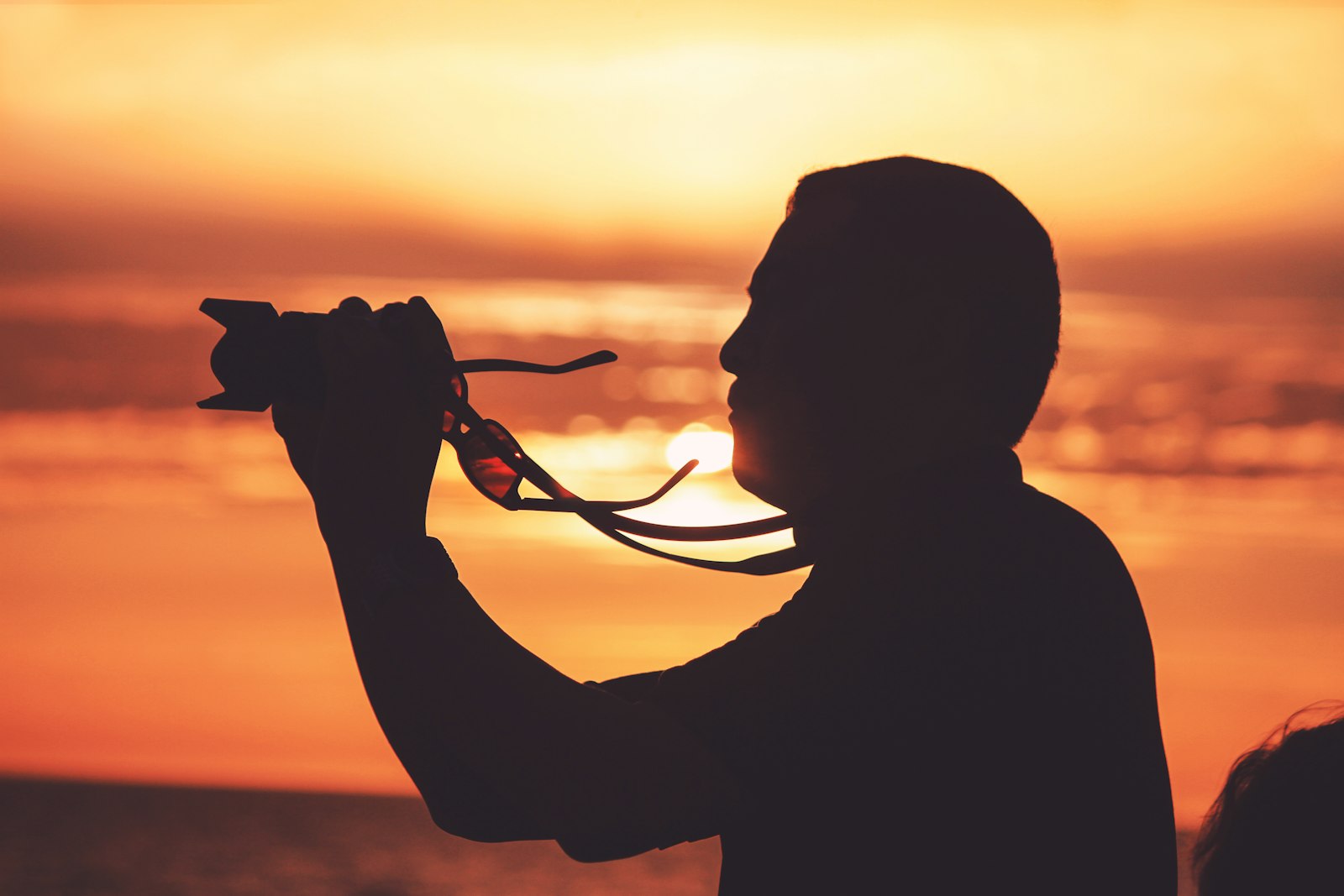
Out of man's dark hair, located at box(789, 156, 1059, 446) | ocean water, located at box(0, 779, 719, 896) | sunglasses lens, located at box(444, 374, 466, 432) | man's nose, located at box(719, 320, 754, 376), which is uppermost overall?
man's dark hair, located at box(789, 156, 1059, 446)

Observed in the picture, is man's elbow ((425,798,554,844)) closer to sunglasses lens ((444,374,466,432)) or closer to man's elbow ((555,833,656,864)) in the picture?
man's elbow ((555,833,656,864))

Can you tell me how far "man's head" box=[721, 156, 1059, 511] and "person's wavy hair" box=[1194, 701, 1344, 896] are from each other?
389 mm

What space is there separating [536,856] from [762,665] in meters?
29.9

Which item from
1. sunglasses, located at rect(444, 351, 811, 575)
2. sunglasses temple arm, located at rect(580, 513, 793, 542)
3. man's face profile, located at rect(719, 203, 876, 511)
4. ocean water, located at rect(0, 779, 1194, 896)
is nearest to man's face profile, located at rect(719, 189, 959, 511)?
man's face profile, located at rect(719, 203, 876, 511)

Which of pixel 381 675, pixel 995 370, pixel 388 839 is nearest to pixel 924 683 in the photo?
pixel 995 370

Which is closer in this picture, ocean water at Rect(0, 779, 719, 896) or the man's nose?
the man's nose

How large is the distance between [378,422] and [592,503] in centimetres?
38

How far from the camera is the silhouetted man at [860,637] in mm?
→ 1312

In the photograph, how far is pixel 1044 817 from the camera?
4.46 feet

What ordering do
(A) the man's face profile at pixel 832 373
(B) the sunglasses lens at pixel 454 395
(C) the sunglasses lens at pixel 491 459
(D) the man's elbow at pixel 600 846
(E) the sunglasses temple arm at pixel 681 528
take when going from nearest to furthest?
(D) the man's elbow at pixel 600 846, (A) the man's face profile at pixel 832 373, (B) the sunglasses lens at pixel 454 395, (C) the sunglasses lens at pixel 491 459, (E) the sunglasses temple arm at pixel 681 528

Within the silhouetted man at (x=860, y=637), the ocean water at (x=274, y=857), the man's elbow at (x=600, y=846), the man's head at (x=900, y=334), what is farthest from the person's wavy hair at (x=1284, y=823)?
the ocean water at (x=274, y=857)

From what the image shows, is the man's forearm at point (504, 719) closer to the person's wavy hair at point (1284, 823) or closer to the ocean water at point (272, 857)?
the person's wavy hair at point (1284, 823)

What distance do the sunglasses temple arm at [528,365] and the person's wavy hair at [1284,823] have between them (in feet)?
2.59

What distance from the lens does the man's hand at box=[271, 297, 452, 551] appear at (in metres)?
1.49
